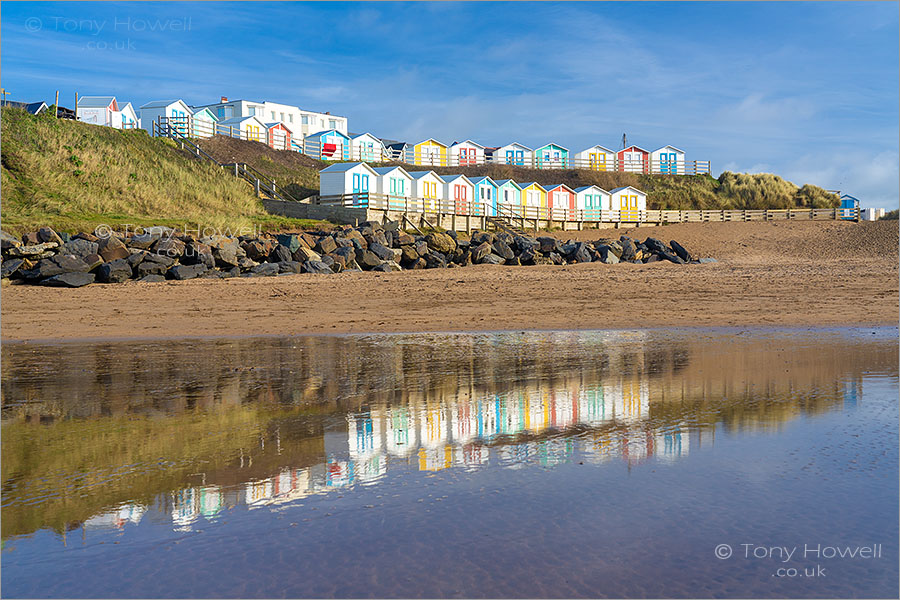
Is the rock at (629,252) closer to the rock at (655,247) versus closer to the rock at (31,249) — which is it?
the rock at (655,247)

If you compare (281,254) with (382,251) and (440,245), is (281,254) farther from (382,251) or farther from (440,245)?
(440,245)

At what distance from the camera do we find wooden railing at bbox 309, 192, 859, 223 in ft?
169

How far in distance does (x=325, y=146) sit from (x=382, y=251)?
54.3 m

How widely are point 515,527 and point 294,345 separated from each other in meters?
9.06

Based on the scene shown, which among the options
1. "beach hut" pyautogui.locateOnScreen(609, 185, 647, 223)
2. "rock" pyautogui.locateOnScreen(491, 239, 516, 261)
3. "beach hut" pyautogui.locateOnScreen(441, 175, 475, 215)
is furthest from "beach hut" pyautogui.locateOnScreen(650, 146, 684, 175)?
"rock" pyautogui.locateOnScreen(491, 239, 516, 261)

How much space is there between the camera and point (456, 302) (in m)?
18.8

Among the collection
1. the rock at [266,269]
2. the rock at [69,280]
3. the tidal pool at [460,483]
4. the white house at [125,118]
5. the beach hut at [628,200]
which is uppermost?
the white house at [125,118]

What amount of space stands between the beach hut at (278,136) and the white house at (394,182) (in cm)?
2306

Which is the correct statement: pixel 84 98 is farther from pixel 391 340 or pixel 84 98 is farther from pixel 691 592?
pixel 691 592

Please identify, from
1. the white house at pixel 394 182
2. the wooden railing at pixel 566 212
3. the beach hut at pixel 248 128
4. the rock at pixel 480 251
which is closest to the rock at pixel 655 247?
the rock at pixel 480 251

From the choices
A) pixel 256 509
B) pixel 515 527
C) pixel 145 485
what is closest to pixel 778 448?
pixel 515 527

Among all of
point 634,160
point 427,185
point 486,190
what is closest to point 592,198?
point 486,190

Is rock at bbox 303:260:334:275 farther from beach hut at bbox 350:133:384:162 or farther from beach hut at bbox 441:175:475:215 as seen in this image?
beach hut at bbox 350:133:384:162

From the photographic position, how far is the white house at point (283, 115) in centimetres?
9131
